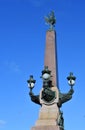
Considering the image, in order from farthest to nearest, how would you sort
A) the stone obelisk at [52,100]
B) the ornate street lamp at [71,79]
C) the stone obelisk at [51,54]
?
the stone obelisk at [51,54]
the ornate street lamp at [71,79]
the stone obelisk at [52,100]

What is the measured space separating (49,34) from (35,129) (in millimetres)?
5763

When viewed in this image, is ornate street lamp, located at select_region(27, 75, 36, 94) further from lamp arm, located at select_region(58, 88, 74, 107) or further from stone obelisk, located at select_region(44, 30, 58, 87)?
lamp arm, located at select_region(58, 88, 74, 107)

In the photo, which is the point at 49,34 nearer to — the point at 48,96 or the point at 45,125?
the point at 48,96

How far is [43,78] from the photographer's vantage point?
1948cm

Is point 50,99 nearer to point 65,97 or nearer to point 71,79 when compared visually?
point 65,97

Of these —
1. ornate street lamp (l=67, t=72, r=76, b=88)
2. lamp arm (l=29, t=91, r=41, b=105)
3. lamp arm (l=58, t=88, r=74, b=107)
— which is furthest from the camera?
lamp arm (l=29, t=91, r=41, b=105)

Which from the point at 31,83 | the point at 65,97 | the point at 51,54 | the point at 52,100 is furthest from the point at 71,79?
the point at 51,54

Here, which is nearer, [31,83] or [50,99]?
[50,99]

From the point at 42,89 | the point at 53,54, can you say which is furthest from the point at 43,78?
the point at 53,54

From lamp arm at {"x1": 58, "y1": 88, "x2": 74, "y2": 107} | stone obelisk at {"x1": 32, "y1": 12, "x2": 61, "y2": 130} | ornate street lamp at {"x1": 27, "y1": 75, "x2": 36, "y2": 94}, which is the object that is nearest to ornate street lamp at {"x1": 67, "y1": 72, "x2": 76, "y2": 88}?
lamp arm at {"x1": 58, "y1": 88, "x2": 74, "y2": 107}

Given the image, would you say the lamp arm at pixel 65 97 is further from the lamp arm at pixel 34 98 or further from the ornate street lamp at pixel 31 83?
the ornate street lamp at pixel 31 83

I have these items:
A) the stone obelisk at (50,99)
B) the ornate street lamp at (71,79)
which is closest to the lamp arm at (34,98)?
the stone obelisk at (50,99)

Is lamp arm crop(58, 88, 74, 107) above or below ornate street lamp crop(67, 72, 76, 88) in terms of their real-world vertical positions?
below

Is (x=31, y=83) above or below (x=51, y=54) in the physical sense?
below
